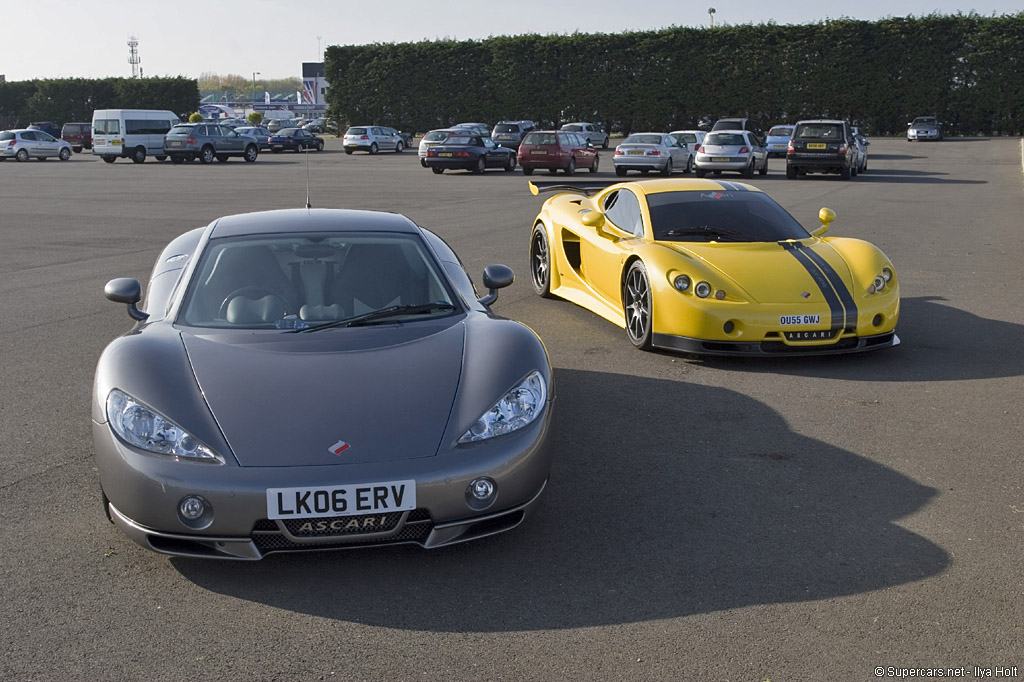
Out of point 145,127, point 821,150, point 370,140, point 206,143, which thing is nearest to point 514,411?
point 821,150

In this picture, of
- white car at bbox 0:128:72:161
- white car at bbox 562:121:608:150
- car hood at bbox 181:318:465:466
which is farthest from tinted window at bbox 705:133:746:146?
white car at bbox 0:128:72:161

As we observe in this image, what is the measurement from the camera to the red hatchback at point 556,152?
3275 centimetres

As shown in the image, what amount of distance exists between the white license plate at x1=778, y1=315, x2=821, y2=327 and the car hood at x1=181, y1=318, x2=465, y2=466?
3.37 metres

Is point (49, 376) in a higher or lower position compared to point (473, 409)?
lower

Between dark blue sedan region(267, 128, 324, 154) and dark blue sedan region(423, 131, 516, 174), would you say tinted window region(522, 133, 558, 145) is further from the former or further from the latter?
dark blue sedan region(267, 128, 324, 154)

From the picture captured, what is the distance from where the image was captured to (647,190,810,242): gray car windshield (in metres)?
8.66

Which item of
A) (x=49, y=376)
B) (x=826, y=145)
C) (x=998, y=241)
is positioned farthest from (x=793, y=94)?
(x=49, y=376)

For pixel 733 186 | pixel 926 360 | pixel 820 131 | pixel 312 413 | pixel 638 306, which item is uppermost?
pixel 820 131

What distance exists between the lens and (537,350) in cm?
487

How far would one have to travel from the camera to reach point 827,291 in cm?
775

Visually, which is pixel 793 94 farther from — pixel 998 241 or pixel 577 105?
pixel 998 241

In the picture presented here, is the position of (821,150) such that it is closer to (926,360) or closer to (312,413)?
(926,360)

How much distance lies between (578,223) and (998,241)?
8.51 meters

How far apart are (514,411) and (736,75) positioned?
58.4 m
